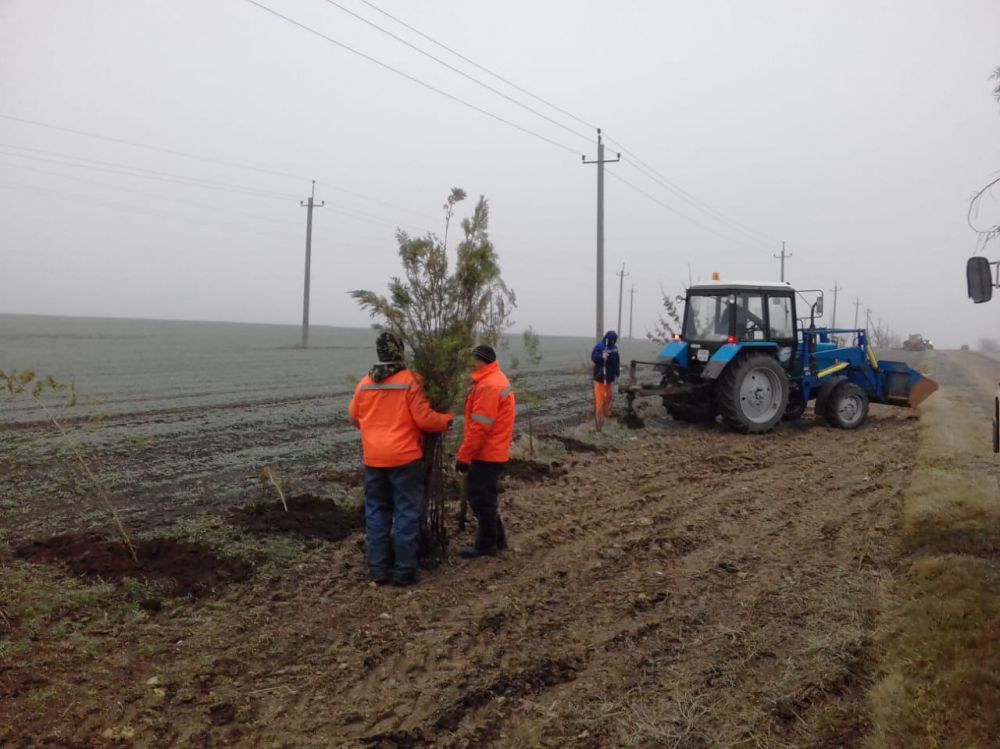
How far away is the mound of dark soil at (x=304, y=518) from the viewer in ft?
22.7

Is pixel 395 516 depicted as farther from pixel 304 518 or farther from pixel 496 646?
pixel 304 518

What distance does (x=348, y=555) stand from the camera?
6492 mm

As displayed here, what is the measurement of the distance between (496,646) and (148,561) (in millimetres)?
2830

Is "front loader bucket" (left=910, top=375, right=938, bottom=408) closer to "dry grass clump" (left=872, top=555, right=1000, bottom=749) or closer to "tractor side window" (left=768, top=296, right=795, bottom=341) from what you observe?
"tractor side window" (left=768, top=296, right=795, bottom=341)

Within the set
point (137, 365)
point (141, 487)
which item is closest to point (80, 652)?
point (141, 487)

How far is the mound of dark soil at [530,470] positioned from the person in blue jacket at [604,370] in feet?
10.6

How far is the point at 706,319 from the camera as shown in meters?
13.7

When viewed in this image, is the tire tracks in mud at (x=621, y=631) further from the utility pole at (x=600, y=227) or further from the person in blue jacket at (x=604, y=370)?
the utility pole at (x=600, y=227)

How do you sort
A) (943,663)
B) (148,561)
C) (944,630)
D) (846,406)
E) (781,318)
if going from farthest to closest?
(846,406), (781,318), (148,561), (944,630), (943,663)

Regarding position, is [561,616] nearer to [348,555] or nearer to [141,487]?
[348,555]

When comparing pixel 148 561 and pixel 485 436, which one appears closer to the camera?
pixel 148 561

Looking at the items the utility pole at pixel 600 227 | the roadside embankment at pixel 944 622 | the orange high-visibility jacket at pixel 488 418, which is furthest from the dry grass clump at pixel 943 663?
the utility pole at pixel 600 227

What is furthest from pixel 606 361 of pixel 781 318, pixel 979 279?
pixel 979 279

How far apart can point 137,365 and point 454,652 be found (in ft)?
83.5
